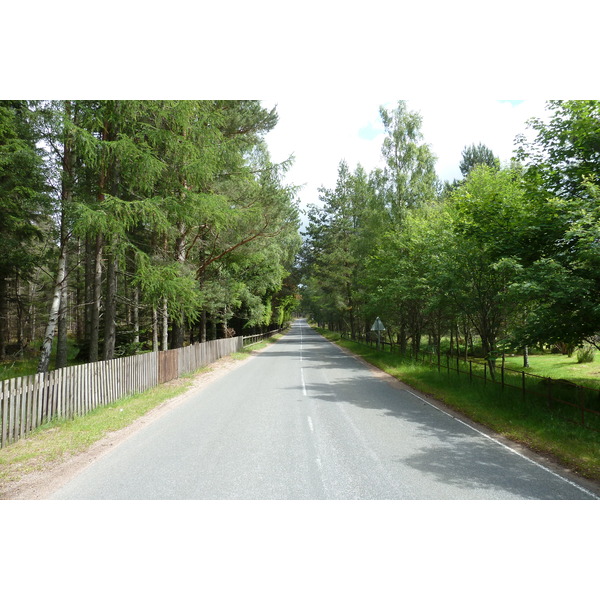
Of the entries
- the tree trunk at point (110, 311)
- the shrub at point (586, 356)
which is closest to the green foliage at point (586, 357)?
the shrub at point (586, 356)

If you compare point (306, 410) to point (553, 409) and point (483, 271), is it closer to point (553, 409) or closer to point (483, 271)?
point (553, 409)

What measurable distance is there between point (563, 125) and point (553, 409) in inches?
271

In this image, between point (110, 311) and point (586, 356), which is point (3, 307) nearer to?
point (110, 311)

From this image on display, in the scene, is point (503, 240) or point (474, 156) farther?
point (474, 156)

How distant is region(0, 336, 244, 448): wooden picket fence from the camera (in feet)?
23.4

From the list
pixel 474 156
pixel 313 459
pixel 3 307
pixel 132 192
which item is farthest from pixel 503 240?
pixel 474 156

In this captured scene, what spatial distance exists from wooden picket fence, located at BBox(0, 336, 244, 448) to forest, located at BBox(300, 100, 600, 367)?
10.0 meters

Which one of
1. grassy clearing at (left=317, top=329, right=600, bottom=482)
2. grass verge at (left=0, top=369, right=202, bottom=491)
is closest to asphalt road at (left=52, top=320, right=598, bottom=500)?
grassy clearing at (left=317, top=329, right=600, bottom=482)

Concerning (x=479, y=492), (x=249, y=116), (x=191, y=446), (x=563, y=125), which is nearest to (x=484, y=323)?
(x=563, y=125)

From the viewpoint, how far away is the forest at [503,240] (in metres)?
7.89

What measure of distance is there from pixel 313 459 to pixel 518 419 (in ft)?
17.3

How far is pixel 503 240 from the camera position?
34.1ft

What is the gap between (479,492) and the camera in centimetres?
494

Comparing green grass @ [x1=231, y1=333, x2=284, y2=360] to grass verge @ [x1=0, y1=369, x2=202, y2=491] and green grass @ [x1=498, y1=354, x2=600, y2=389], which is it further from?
green grass @ [x1=498, y1=354, x2=600, y2=389]
